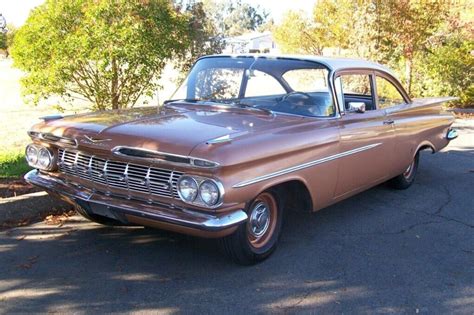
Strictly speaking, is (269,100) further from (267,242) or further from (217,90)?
(267,242)

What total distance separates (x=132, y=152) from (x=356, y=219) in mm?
2689

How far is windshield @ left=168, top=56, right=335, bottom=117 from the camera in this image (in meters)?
4.74

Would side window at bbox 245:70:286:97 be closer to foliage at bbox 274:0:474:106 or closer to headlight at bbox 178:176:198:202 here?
headlight at bbox 178:176:198:202

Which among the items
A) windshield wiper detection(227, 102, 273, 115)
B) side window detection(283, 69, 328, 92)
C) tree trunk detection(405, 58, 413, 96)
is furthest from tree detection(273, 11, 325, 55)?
windshield wiper detection(227, 102, 273, 115)

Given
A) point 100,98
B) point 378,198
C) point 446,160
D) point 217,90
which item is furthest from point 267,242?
point 446,160

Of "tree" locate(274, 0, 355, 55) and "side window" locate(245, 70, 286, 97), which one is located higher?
"tree" locate(274, 0, 355, 55)

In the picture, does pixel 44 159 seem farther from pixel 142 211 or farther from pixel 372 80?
pixel 372 80

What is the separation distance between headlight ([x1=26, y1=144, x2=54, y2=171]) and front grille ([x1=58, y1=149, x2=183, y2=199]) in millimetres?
124

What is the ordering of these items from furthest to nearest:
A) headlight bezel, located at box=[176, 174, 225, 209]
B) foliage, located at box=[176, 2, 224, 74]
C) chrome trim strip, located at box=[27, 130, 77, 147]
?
foliage, located at box=[176, 2, 224, 74] < chrome trim strip, located at box=[27, 130, 77, 147] < headlight bezel, located at box=[176, 174, 225, 209]

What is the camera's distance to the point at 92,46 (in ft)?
23.2

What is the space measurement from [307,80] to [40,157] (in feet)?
8.65

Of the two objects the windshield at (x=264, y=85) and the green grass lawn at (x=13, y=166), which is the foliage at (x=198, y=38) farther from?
the windshield at (x=264, y=85)

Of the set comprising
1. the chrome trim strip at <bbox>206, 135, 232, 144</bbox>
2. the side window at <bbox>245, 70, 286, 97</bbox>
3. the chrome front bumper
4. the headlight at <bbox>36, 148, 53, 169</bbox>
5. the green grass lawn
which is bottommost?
the chrome front bumper

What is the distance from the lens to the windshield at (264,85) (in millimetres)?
4742
